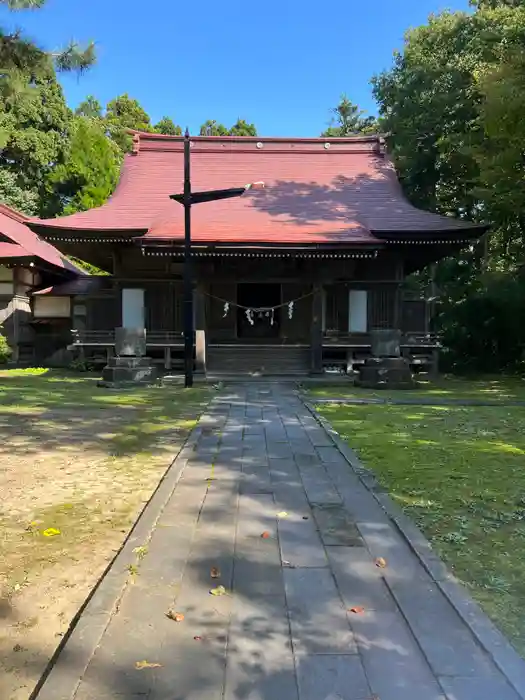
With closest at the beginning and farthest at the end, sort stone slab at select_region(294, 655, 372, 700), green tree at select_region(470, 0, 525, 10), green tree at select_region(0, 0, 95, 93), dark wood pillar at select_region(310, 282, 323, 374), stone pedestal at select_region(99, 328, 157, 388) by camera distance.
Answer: stone slab at select_region(294, 655, 372, 700) → green tree at select_region(0, 0, 95, 93) → stone pedestal at select_region(99, 328, 157, 388) → dark wood pillar at select_region(310, 282, 323, 374) → green tree at select_region(470, 0, 525, 10)

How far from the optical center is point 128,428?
6.82 meters

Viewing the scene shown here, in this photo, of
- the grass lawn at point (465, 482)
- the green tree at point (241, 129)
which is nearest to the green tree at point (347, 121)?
the green tree at point (241, 129)

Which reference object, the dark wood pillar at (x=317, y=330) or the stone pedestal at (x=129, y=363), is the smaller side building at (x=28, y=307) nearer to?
the stone pedestal at (x=129, y=363)

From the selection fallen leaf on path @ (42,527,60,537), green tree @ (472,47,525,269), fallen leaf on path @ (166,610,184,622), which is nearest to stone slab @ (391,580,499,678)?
fallen leaf on path @ (166,610,184,622)

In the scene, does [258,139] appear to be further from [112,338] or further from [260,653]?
[260,653]

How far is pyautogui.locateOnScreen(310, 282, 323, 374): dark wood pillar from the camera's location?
45.0 feet

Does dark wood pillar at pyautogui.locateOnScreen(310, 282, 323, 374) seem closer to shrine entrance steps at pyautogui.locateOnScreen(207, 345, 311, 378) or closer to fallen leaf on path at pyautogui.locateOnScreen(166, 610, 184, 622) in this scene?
shrine entrance steps at pyautogui.locateOnScreen(207, 345, 311, 378)

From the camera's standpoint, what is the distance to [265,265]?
575 inches

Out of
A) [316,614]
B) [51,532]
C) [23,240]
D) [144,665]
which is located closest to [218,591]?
[316,614]

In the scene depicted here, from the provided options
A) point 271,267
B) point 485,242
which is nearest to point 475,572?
point 271,267

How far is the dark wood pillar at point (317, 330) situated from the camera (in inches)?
540

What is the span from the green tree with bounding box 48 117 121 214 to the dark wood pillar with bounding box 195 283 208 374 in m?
13.7

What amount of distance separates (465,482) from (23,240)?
1909 centimetres

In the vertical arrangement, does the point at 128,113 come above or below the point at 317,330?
above
